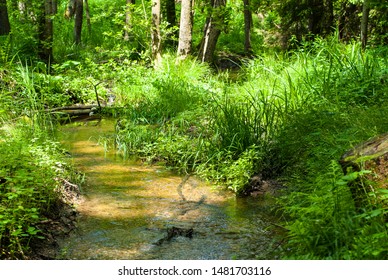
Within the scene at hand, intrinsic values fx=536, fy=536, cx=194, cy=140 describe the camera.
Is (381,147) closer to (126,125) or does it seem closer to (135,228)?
(135,228)

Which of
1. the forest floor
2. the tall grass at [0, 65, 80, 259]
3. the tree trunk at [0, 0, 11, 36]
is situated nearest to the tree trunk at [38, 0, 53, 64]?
the tree trunk at [0, 0, 11, 36]

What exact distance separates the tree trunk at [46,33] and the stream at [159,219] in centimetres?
Result: 613

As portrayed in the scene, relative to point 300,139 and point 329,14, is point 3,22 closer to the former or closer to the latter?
point 329,14

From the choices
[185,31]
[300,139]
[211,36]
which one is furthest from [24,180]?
[211,36]

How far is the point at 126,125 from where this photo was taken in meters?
8.16

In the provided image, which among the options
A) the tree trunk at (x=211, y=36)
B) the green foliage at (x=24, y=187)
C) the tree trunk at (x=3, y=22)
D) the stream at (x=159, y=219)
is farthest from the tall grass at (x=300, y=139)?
the tree trunk at (x=3, y=22)

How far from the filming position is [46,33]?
12.6 metres

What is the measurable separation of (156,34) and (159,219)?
27.0 ft

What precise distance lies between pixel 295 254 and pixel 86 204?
2.53 meters

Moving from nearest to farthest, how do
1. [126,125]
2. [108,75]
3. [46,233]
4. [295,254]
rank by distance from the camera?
[295,254] → [46,233] → [126,125] → [108,75]

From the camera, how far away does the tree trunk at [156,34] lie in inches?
499

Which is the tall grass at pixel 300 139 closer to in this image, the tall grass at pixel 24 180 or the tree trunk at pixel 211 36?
the tall grass at pixel 24 180

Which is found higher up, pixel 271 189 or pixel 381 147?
pixel 381 147

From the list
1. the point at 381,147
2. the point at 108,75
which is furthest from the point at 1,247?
the point at 108,75
